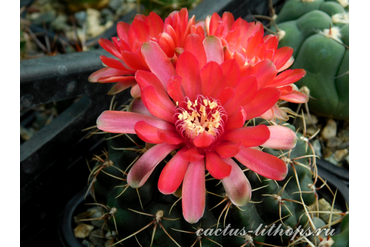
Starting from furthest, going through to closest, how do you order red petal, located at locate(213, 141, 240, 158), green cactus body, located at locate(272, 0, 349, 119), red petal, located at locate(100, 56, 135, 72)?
green cactus body, located at locate(272, 0, 349, 119) < red petal, located at locate(100, 56, 135, 72) < red petal, located at locate(213, 141, 240, 158)

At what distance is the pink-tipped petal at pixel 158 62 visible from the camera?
1.54ft

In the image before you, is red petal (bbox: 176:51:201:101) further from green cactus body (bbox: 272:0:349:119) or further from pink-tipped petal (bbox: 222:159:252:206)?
green cactus body (bbox: 272:0:349:119)

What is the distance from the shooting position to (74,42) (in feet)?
4.23

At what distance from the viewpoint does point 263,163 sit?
16.8 inches

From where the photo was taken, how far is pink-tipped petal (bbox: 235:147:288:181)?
418 mm

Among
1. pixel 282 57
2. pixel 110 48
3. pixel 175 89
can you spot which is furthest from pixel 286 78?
pixel 110 48

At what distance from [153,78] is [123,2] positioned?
123 centimetres

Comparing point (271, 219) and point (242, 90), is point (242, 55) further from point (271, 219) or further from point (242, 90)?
point (271, 219)

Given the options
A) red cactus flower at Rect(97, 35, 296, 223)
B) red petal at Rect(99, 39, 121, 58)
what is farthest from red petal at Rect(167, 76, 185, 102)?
red petal at Rect(99, 39, 121, 58)

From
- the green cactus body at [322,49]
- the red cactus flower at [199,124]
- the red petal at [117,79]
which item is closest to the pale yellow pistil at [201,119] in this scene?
the red cactus flower at [199,124]

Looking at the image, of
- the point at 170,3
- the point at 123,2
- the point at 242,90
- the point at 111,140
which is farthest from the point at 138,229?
the point at 123,2

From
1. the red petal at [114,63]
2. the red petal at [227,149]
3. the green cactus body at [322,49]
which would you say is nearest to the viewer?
the red petal at [227,149]

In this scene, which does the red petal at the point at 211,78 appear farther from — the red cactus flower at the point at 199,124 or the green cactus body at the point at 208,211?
the green cactus body at the point at 208,211

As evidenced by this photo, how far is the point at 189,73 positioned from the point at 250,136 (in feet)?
0.40
